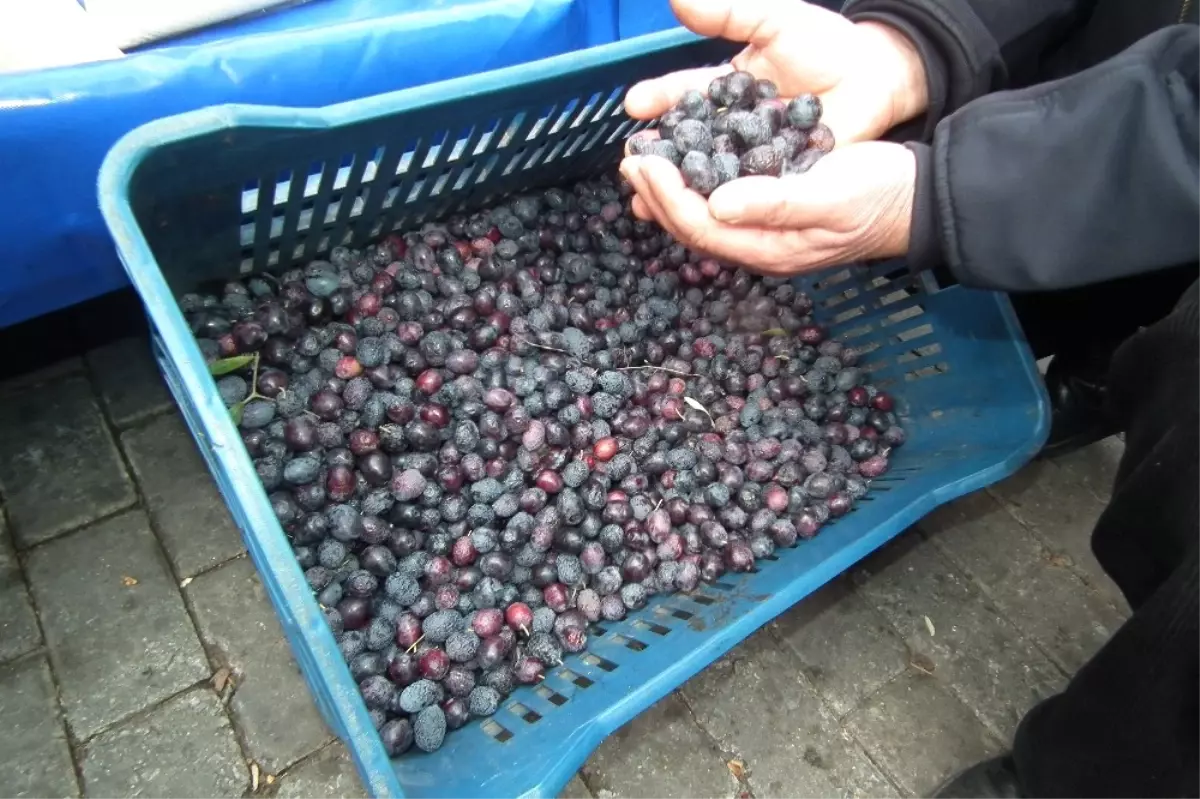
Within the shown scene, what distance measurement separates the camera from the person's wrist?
1.25 m

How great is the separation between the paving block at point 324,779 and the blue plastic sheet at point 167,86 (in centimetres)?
88

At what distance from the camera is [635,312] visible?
5.05 feet

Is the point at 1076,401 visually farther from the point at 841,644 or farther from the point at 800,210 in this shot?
the point at 800,210

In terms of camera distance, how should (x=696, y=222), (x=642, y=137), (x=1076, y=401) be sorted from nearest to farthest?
(x=696, y=222)
(x=642, y=137)
(x=1076, y=401)

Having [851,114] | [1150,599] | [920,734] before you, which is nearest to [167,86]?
[851,114]

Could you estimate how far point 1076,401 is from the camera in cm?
160

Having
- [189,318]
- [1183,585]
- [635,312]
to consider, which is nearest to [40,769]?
[189,318]

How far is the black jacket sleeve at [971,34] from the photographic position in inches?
46.6

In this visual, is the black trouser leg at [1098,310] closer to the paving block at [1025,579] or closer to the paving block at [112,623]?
the paving block at [1025,579]

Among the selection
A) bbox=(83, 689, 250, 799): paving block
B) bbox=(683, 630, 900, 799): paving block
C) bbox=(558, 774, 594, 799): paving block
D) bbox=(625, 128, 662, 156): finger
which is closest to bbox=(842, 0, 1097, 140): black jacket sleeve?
bbox=(625, 128, 662, 156): finger

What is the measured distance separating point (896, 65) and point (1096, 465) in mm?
1023

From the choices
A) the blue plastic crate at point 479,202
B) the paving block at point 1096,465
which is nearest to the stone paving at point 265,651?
the paving block at point 1096,465

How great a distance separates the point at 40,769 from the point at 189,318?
0.71 meters

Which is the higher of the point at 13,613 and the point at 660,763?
the point at 13,613
